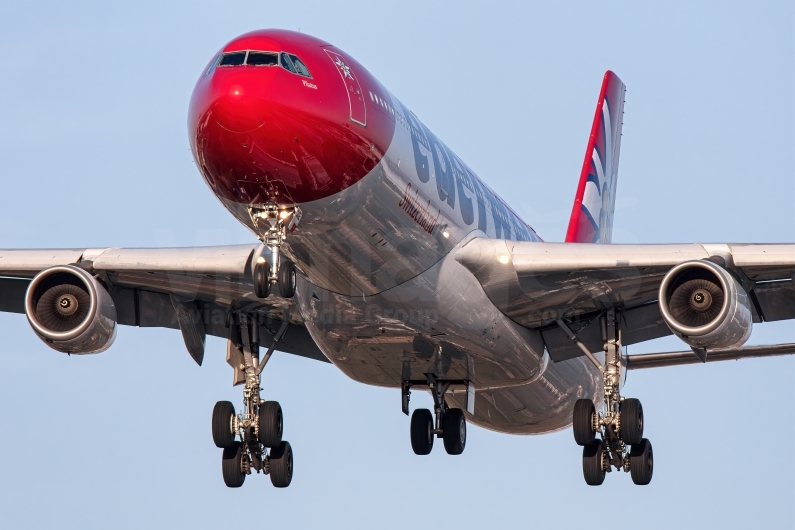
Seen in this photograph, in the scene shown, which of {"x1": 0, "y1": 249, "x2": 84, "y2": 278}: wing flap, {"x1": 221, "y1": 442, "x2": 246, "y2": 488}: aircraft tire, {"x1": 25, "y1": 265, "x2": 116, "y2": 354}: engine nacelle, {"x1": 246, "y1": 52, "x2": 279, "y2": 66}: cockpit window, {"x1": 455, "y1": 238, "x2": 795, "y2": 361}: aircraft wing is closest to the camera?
{"x1": 246, "y1": 52, "x2": 279, "y2": 66}: cockpit window

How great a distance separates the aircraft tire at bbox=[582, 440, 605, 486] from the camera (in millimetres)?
29328

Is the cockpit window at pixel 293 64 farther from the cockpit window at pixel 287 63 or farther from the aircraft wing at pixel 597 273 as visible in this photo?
the aircraft wing at pixel 597 273

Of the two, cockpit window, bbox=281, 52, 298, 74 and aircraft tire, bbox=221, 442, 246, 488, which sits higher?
cockpit window, bbox=281, 52, 298, 74

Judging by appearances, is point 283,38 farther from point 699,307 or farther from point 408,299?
point 699,307

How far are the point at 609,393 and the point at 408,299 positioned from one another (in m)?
5.26

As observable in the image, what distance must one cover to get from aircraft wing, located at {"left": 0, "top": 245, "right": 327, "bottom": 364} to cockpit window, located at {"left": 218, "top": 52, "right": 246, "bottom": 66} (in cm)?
546

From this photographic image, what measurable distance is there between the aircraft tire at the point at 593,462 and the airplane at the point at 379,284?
0.03m

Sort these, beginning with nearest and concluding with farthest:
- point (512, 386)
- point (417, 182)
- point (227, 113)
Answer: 1. point (227, 113)
2. point (417, 182)
3. point (512, 386)

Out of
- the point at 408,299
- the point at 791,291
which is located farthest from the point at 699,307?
the point at 408,299

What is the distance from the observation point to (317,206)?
75.8 ft

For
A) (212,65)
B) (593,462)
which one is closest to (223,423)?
(593,462)

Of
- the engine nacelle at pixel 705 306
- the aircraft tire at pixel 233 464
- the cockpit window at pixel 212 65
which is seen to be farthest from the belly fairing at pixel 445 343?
the cockpit window at pixel 212 65

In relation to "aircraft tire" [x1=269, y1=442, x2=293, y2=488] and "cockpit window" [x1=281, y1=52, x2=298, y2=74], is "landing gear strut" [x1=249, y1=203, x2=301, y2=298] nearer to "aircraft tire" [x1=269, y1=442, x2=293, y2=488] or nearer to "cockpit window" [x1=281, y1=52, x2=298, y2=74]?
"cockpit window" [x1=281, y1=52, x2=298, y2=74]

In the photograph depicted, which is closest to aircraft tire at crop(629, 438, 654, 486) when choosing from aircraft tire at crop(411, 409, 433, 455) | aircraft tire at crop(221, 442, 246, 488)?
aircraft tire at crop(411, 409, 433, 455)
